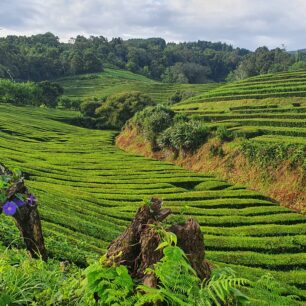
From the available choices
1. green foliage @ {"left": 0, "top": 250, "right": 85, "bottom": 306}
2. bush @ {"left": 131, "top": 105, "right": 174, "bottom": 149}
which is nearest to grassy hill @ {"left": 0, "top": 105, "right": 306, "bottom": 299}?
bush @ {"left": 131, "top": 105, "right": 174, "bottom": 149}

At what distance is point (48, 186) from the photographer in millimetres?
32000

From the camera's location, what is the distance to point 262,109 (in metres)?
58.6

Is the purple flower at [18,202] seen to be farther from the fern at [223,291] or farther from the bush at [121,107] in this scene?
the bush at [121,107]

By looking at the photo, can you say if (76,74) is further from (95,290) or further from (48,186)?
(95,290)

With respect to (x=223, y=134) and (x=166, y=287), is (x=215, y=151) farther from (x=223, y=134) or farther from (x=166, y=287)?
(x=166, y=287)

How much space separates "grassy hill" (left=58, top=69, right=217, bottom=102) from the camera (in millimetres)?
119938

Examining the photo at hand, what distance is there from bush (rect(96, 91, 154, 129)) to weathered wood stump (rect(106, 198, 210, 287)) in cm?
7985

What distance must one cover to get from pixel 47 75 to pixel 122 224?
140000 mm

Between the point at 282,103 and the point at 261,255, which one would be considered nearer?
the point at 261,255

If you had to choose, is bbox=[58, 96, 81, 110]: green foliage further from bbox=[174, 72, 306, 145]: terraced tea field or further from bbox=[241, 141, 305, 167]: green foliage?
bbox=[241, 141, 305, 167]: green foliage

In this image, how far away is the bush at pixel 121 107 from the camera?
86062 millimetres

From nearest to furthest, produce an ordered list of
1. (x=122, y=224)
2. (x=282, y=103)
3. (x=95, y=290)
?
(x=95, y=290) → (x=122, y=224) → (x=282, y=103)

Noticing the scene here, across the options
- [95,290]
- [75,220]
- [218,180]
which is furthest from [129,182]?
[95,290]

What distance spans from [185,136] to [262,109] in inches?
579
